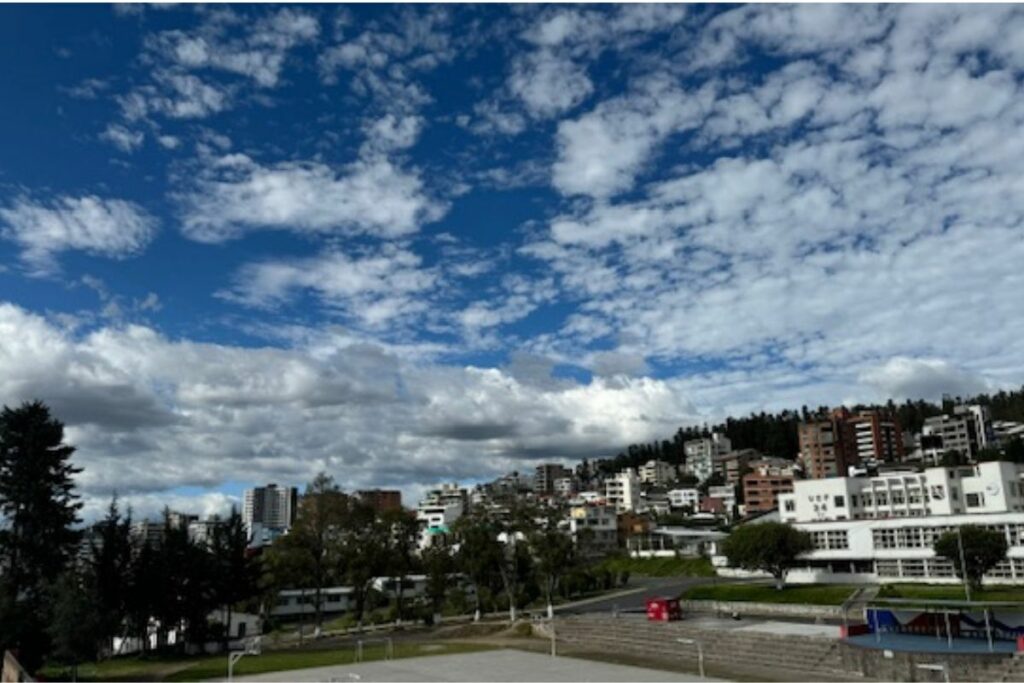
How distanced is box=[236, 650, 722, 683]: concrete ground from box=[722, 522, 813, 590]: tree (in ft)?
100

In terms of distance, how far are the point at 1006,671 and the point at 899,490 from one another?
53.4 metres

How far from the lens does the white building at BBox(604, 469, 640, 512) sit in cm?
16750

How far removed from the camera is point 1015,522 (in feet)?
192

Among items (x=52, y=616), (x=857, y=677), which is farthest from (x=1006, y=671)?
(x=52, y=616)

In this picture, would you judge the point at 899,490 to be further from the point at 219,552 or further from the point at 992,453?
the point at 219,552

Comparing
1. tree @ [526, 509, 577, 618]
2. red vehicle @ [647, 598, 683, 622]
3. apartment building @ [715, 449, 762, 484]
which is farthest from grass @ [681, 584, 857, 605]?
apartment building @ [715, 449, 762, 484]

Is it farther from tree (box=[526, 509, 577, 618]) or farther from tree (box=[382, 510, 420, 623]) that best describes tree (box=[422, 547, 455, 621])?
tree (box=[526, 509, 577, 618])

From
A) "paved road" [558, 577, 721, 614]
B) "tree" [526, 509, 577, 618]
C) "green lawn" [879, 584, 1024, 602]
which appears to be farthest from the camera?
"paved road" [558, 577, 721, 614]

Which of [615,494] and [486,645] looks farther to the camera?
[615,494]

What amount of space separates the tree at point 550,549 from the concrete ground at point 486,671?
17016mm

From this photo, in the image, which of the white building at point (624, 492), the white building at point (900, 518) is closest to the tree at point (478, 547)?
the white building at point (900, 518)

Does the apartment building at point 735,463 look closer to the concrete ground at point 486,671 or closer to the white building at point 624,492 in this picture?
the white building at point 624,492

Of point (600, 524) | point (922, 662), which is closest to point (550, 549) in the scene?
point (922, 662)

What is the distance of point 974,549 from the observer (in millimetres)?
55656
